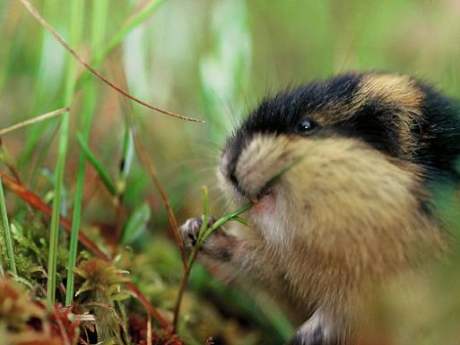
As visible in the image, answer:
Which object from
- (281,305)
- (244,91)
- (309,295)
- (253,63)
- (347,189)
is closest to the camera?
(347,189)

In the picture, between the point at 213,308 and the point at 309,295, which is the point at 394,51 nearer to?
the point at 213,308

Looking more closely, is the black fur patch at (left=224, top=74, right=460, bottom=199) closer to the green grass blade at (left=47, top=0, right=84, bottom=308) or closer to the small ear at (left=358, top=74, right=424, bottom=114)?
the small ear at (left=358, top=74, right=424, bottom=114)

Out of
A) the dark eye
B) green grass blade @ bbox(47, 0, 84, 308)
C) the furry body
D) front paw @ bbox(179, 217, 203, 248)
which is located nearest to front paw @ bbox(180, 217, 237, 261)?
front paw @ bbox(179, 217, 203, 248)

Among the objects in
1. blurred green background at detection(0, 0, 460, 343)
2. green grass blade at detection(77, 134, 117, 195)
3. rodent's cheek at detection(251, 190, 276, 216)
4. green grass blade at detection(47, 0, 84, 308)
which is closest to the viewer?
green grass blade at detection(47, 0, 84, 308)

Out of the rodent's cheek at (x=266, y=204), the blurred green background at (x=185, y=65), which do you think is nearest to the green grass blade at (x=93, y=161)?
the blurred green background at (x=185, y=65)

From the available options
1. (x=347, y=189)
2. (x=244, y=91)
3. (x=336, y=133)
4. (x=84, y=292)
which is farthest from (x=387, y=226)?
(x=244, y=91)

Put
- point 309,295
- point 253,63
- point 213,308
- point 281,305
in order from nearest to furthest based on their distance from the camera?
1. point 309,295
2. point 281,305
3. point 213,308
4. point 253,63
